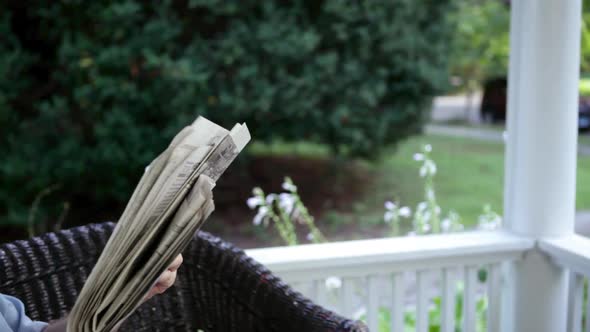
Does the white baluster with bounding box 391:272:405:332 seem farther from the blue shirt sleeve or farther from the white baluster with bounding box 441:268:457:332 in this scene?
the blue shirt sleeve

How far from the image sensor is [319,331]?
95cm

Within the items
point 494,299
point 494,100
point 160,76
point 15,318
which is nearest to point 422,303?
point 494,299

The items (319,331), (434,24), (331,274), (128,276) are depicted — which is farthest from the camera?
(434,24)

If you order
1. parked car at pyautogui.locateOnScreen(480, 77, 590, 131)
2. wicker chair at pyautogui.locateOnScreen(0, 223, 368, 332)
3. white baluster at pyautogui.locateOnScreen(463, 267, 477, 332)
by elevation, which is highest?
wicker chair at pyautogui.locateOnScreen(0, 223, 368, 332)

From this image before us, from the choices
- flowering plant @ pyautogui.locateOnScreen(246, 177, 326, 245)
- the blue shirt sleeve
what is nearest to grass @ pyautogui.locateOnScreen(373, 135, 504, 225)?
flowering plant @ pyautogui.locateOnScreen(246, 177, 326, 245)

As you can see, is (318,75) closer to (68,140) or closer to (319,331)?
(68,140)

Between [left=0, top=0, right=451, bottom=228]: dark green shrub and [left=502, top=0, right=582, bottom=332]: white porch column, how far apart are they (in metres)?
2.24

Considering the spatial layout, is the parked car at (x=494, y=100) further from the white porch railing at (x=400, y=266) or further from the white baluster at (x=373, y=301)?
the white baluster at (x=373, y=301)

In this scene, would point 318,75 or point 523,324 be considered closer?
point 523,324

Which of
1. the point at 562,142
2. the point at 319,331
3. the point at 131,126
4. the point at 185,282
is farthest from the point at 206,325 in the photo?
the point at 131,126

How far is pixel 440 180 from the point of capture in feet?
19.8

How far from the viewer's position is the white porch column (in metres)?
1.64

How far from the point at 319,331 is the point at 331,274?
64cm

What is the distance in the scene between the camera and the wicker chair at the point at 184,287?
44.3 inches
